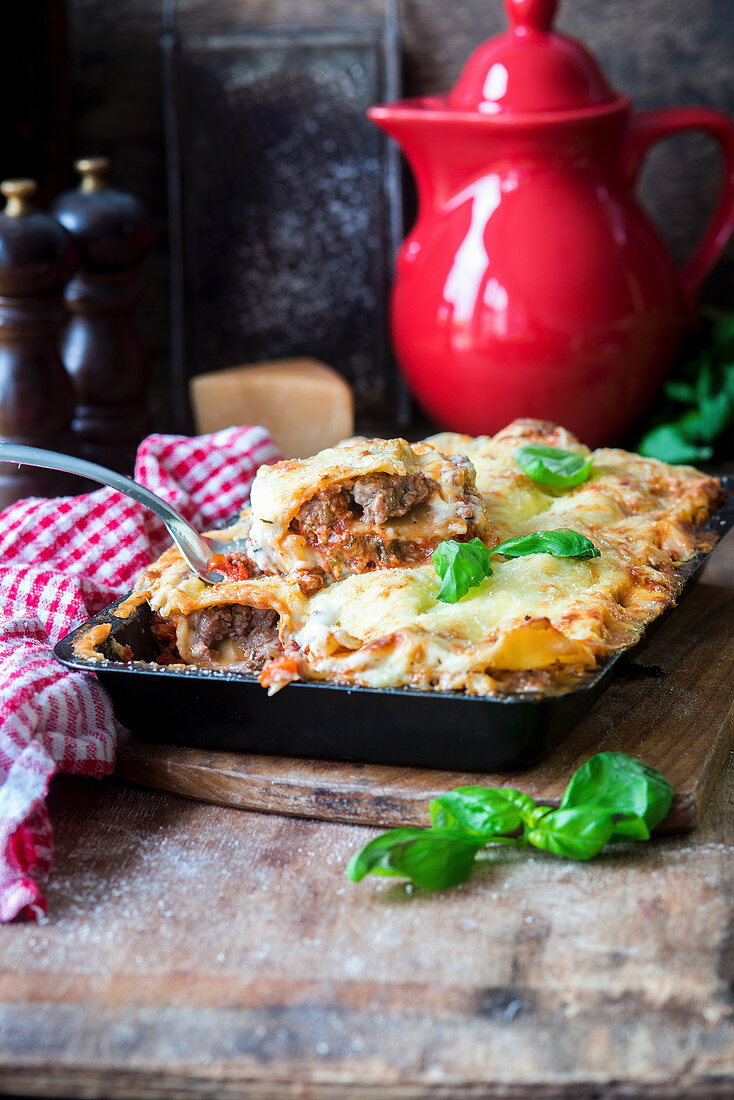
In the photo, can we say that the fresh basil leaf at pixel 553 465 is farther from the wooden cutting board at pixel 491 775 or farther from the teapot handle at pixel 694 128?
the teapot handle at pixel 694 128

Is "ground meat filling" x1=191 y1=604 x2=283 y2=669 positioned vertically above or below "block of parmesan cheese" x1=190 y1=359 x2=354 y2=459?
above

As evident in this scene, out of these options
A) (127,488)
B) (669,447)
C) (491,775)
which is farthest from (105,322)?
(491,775)

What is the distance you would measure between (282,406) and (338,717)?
1.65 meters

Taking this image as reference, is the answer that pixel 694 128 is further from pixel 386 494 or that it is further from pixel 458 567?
pixel 458 567

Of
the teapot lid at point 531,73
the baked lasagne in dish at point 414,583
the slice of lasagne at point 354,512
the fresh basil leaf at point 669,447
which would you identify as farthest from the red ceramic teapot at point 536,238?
the slice of lasagne at point 354,512

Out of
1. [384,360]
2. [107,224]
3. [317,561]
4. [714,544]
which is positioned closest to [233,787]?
[317,561]

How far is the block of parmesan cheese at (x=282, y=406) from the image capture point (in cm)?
323

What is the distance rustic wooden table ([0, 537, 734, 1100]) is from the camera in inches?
51.9

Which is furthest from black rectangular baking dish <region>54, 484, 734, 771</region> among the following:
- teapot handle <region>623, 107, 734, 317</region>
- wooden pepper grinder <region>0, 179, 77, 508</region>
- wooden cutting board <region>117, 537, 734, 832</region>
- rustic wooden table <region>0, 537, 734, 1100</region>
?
teapot handle <region>623, 107, 734, 317</region>

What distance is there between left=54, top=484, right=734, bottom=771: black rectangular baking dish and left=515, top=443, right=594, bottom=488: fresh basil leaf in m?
0.53

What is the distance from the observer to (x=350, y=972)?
1466 millimetres

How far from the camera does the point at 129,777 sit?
189cm

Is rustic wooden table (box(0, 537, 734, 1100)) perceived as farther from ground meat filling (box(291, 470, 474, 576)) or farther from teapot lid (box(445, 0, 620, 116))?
teapot lid (box(445, 0, 620, 116))

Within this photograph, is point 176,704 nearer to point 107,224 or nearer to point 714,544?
point 714,544
